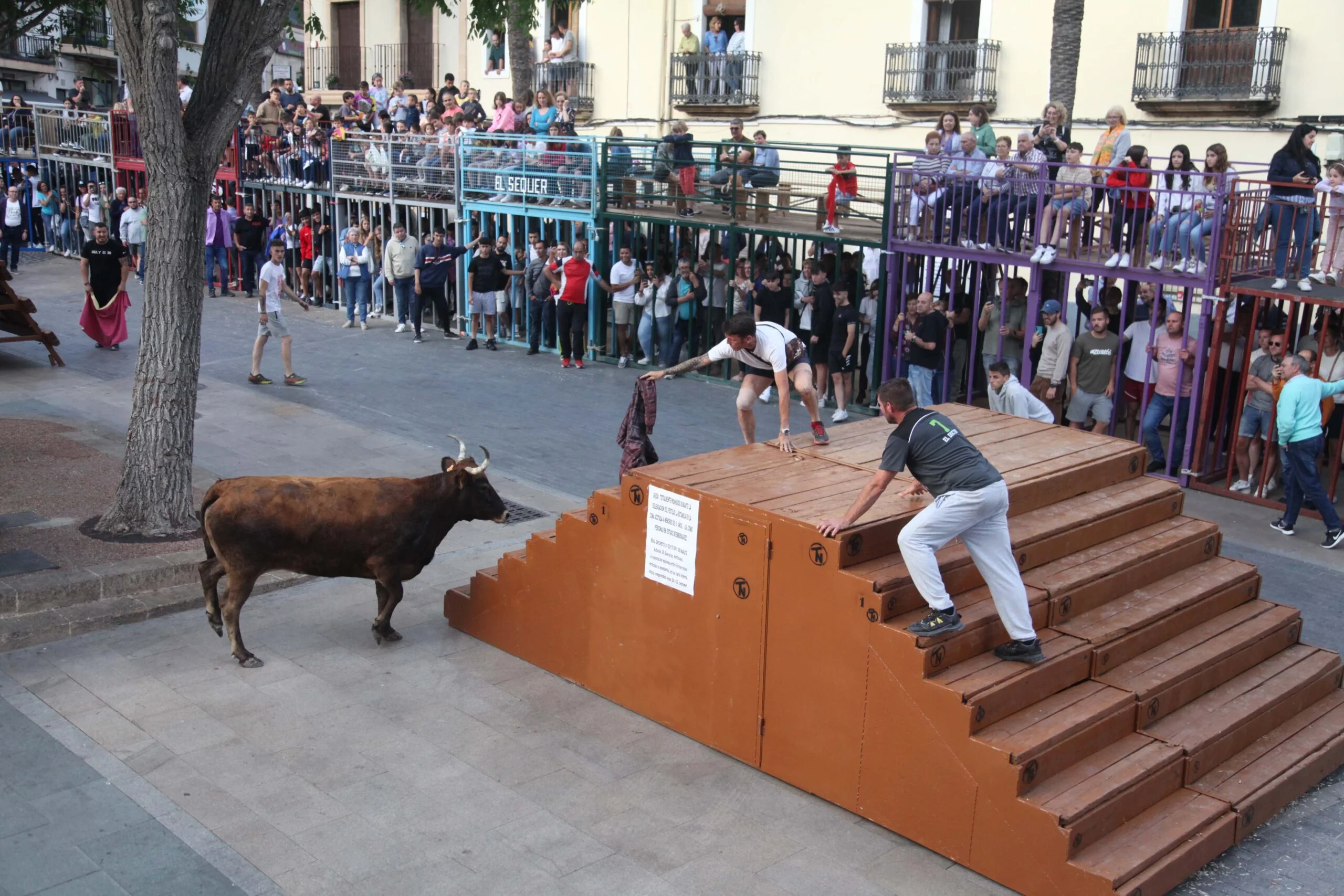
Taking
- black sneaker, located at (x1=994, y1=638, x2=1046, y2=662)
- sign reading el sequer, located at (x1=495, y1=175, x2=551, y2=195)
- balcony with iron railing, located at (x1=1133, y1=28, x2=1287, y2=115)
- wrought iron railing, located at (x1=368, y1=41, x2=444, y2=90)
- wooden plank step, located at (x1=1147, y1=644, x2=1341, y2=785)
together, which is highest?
wrought iron railing, located at (x1=368, y1=41, x2=444, y2=90)

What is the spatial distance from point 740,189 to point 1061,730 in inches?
470

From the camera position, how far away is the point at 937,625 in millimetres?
6480

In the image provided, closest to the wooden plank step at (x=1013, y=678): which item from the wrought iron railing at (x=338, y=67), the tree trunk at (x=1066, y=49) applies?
the tree trunk at (x=1066, y=49)

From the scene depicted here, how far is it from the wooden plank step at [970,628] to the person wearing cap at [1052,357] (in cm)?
693

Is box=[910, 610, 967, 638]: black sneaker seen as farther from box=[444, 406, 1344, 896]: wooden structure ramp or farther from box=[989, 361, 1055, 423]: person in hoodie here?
Answer: box=[989, 361, 1055, 423]: person in hoodie

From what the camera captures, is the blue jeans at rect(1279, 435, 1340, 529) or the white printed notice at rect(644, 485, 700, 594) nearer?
the white printed notice at rect(644, 485, 700, 594)

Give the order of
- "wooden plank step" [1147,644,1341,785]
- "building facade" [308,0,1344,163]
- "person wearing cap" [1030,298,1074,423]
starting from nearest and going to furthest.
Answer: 1. "wooden plank step" [1147,644,1341,785]
2. "person wearing cap" [1030,298,1074,423]
3. "building facade" [308,0,1344,163]

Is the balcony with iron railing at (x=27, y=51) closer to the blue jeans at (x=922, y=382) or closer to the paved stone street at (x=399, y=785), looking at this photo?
the blue jeans at (x=922, y=382)

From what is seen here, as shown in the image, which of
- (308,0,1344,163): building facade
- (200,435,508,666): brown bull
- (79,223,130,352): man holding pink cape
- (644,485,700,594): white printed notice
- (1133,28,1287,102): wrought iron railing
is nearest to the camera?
(644,485,700,594): white printed notice

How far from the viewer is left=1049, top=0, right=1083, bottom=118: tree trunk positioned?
1728cm

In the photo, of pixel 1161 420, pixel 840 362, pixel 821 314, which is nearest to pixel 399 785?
pixel 1161 420

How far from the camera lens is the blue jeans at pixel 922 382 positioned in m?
14.6

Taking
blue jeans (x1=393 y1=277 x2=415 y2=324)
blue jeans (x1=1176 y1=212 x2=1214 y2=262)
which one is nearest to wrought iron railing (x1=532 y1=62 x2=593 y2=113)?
blue jeans (x1=393 y1=277 x2=415 y2=324)

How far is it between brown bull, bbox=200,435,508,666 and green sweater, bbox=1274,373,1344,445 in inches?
283
